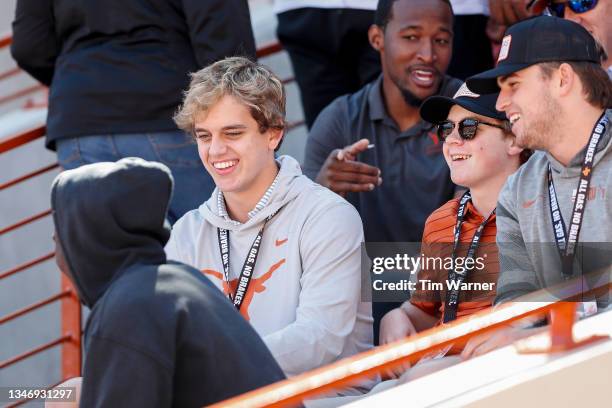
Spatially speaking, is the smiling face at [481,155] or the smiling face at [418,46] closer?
the smiling face at [481,155]

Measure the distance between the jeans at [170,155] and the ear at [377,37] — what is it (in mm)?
955

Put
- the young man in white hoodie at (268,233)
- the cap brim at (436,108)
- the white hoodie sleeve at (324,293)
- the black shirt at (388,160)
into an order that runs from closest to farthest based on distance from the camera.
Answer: the white hoodie sleeve at (324,293)
the young man in white hoodie at (268,233)
the cap brim at (436,108)
the black shirt at (388,160)

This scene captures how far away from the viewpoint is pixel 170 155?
5.08m

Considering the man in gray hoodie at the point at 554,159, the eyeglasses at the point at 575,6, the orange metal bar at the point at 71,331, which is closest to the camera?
the man in gray hoodie at the point at 554,159

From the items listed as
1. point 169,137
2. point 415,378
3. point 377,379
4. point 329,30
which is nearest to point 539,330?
point 415,378

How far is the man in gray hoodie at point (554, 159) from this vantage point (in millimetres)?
3746

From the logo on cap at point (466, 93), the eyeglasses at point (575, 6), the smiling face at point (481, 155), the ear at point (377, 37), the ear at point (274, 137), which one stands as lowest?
the smiling face at point (481, 155)

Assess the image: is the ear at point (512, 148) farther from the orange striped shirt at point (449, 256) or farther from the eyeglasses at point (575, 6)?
the eyeglasses at point (575, 6)

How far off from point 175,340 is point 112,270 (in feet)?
0.84

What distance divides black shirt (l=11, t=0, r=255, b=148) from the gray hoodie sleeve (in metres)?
1.51

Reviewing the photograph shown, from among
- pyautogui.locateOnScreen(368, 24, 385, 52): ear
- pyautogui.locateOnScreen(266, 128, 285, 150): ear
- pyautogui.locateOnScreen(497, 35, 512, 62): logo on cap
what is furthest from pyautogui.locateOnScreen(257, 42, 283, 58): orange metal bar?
pyautogui.locateOnScreen(497, 35, 512, 62): logo on cap

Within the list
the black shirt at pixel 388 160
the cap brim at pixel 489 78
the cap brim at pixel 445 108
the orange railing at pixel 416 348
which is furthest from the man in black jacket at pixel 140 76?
the orange railing at pixel 416 348

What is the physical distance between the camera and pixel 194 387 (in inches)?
117

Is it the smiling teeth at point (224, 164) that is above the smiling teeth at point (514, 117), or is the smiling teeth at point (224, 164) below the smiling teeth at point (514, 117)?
below
